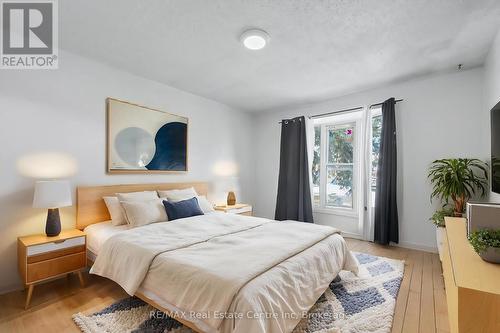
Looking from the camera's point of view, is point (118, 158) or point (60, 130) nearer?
point (60, 130)

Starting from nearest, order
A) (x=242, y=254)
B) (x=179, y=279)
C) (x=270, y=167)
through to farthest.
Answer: (x=179, y=279)
(x=242, y=254)
(x=270, y=167)

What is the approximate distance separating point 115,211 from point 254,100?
2.93 m

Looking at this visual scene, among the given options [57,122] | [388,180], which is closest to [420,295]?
[388,180]

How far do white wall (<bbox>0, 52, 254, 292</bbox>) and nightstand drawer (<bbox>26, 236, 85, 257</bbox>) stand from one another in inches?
16.3

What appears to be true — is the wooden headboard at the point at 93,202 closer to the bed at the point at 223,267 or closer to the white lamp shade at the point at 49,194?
the bed at the point at 223,267

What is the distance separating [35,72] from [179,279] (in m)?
2.61

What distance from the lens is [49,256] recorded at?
220 cm

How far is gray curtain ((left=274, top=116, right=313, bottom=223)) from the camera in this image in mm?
4492

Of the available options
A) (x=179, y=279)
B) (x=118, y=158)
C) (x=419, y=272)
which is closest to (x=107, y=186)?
(x=118, y=158)

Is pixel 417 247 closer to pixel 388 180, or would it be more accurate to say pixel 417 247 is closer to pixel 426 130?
pixel 388 180

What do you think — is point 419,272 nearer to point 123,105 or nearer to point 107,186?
point 107,186

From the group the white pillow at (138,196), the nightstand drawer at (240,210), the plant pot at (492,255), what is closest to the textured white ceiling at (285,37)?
the white pillow at (138,196)

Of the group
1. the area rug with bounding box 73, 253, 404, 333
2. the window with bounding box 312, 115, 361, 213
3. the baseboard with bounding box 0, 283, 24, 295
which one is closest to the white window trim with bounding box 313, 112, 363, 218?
the window with bounding box 312, 115, 361, 213

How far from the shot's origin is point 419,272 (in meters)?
2.75
